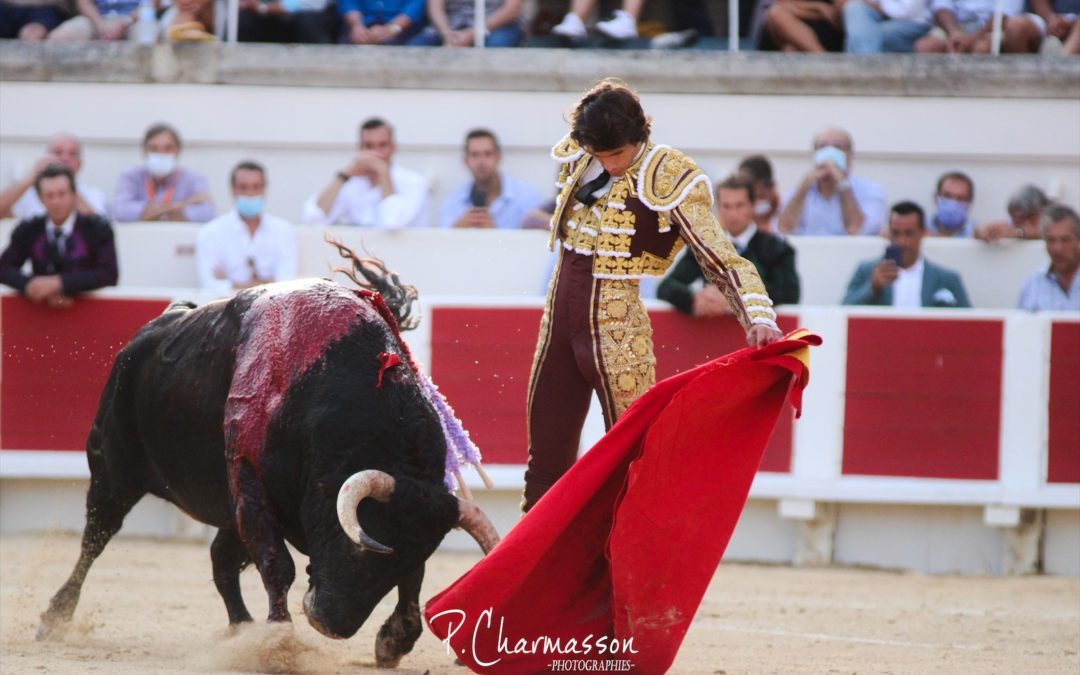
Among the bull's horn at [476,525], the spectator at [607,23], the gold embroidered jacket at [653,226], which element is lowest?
the bull's horn at [476,525]

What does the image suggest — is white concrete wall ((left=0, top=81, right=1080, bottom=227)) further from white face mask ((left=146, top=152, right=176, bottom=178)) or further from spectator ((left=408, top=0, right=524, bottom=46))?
white face mask ((left=146, top=152, right=176, bottom=178))

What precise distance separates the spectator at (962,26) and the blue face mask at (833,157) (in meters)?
1.20

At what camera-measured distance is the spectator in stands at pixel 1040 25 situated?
848 centimetres

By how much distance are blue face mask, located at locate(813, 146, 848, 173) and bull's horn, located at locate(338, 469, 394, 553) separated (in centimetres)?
405

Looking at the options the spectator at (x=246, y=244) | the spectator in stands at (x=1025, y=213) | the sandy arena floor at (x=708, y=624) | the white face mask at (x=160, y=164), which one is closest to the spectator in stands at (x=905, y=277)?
the spectator in stands at (x=1025, y=213)

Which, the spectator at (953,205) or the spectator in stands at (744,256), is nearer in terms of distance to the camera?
the spectator in stands at (744,256)

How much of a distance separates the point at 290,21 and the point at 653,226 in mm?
5168

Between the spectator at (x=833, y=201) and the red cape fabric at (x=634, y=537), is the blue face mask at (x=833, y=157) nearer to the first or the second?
the spectator at (x=833, y=201)

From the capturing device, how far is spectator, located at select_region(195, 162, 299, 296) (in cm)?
746

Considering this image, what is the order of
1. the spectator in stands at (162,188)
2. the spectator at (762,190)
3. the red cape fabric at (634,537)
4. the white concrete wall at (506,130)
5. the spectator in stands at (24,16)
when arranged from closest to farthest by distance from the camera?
the red cape fabric at (634,537), the spectator at (762,190), the spectator in stands at (162,188), the white concrete wall at (506,130), the spectator in stands at (24,16)

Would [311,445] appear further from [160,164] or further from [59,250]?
[160,164]

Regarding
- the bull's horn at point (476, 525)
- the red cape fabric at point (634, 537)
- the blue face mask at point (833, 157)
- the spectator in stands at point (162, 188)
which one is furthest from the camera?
the spectator in stands at point (162, 188)

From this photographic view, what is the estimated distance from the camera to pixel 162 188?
26.4 ft

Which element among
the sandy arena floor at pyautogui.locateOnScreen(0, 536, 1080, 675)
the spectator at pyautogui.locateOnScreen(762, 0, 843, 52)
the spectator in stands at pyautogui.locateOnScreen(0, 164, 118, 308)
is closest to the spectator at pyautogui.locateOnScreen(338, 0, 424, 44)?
the spectator at pyautogui.locateOnScreen(762, 0, 843, 52)
